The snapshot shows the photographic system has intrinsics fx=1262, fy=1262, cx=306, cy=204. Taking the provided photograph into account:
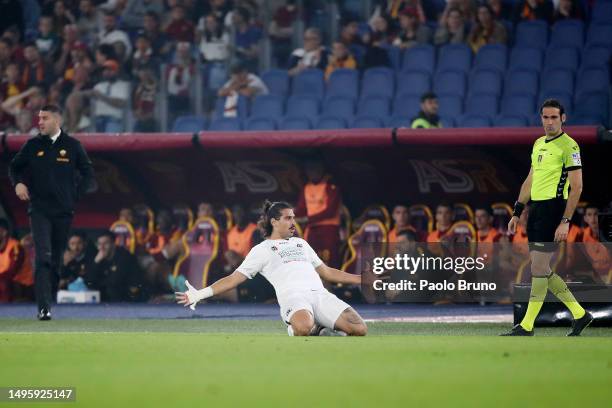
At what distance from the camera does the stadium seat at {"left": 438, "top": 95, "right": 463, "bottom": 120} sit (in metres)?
16.8

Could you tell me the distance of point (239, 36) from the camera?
63.8 feet

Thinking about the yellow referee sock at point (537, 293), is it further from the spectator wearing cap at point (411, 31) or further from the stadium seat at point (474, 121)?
the spectator wearing cap at point (411, 31)

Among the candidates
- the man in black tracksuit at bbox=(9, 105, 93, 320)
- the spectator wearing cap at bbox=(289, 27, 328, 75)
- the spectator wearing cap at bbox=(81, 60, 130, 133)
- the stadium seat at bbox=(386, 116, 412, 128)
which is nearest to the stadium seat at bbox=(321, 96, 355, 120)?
the stadium seat at bbox=(386, 116, 412, 128)

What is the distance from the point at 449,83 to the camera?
56.5 feet

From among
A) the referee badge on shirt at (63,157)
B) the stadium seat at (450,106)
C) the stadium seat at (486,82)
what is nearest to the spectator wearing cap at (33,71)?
the stadium seat at (450,106)

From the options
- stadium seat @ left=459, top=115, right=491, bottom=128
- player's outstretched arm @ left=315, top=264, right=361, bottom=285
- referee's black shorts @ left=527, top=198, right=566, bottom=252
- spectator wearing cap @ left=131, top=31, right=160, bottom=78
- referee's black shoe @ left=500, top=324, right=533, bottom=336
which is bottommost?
referee's black shoe @ left=500, top=324, right=533, bottom=336

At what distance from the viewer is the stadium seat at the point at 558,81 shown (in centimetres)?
1641

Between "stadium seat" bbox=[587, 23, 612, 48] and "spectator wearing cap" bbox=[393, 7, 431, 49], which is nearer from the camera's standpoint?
"stadium seat" bbox=[587, 23, 612, 48]

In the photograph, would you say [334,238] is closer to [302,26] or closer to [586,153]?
[586,153]

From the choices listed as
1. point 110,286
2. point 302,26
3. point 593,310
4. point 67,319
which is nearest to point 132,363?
point 593,310

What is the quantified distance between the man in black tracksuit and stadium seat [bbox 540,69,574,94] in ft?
21.9

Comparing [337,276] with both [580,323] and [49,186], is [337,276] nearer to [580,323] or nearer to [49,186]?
[580,323]

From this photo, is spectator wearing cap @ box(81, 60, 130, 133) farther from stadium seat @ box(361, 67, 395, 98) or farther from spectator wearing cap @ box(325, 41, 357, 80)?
stadium seat @ box(361, 67, 395, 98)

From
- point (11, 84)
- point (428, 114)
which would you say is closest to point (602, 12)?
point (428, 114)
